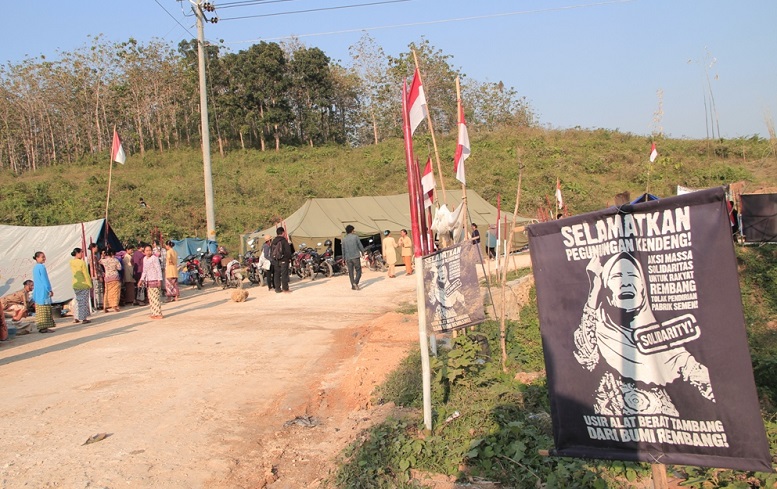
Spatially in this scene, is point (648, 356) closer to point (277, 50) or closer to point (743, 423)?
point (743, 423)

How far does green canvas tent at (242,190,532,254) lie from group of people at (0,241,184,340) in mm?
4989

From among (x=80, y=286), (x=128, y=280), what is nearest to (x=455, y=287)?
(x=80, y=286)

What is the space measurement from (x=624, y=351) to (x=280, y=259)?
1304cm

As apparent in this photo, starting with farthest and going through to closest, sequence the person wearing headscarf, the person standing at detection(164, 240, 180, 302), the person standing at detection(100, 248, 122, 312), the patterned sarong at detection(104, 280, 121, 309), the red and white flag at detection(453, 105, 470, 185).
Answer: the person standing at detection(164, 240, 180, 302)
the patterned sarong at detection(104, 280, 121, 309)
the person standing at detection(100, 248, 122, 312)
the red and white flag at detection(453, 105, 470, 185)
the person wearing headscarf

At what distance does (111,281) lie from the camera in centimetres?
1391

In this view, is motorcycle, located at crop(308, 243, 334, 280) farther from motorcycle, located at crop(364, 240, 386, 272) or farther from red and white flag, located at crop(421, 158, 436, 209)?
red and white flag, located at crop(421, 158, 436, 209)

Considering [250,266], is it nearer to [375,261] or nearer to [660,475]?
[375,261]

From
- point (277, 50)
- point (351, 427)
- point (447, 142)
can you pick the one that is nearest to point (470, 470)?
point (351, 427)

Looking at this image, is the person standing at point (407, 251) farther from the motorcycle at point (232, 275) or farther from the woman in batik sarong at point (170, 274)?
the woman in batik sarong at point (170, 274)

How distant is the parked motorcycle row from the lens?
57.1 ft

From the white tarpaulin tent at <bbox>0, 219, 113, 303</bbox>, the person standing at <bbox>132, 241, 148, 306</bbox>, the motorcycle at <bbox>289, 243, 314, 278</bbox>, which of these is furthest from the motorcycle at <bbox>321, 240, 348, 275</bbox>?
the white tarpaulin tent at <bbox>0, 219, 113, 303</bbox>

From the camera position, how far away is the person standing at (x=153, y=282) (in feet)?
39.6

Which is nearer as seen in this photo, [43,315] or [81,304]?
[43,315]

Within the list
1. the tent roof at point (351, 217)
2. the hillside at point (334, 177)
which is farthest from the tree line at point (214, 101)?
the tent roof at point (351, 217)
